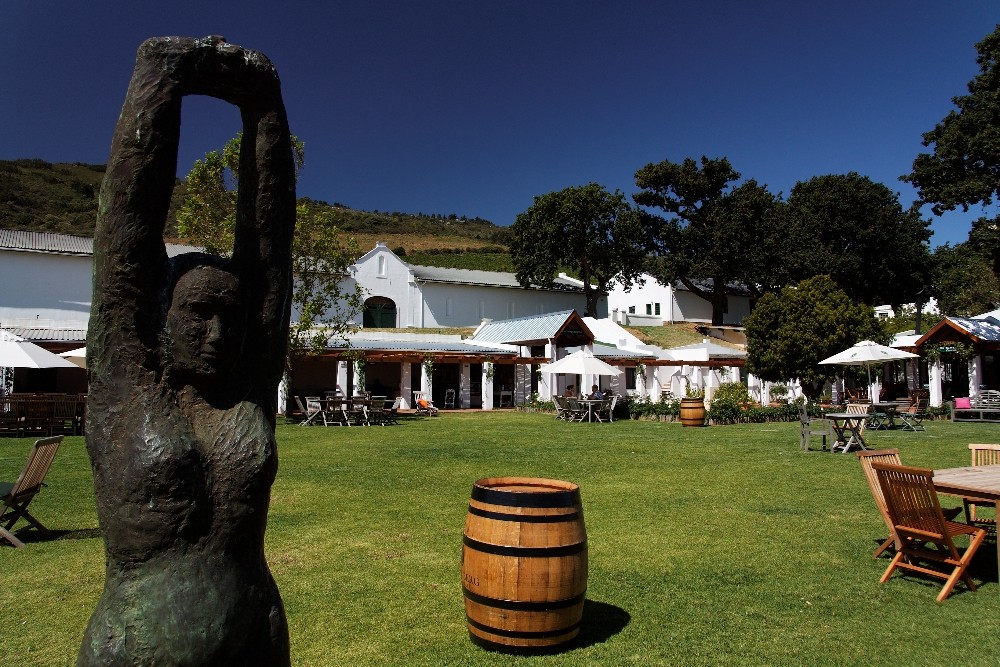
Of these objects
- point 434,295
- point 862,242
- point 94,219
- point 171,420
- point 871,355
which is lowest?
point 171,420

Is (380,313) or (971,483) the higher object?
(380,313)

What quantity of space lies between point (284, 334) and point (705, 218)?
51289mm

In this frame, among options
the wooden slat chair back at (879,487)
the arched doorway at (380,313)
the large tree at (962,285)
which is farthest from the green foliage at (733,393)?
the large tree at (962,285)

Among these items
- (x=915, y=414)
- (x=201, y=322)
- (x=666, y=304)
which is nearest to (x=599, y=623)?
(x=201, y=322)

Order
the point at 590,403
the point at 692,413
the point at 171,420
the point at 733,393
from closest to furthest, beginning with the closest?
the point at 171,420 < the point at 692,413 < the point at 590,403 < the point at 733,393

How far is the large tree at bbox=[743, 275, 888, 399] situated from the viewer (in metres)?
25.4

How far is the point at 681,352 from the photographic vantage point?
32.7m

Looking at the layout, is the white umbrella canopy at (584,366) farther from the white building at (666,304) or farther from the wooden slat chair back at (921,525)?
the white building at (666,304)

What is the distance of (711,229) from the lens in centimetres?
4894

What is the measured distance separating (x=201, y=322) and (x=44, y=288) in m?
35.3

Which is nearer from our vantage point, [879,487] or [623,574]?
[623,574]

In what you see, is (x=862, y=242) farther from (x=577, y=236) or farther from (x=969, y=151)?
(x=969, y=151)

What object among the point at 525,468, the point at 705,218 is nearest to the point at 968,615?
the point at 525,468

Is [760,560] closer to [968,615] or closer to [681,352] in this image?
[968,615]
